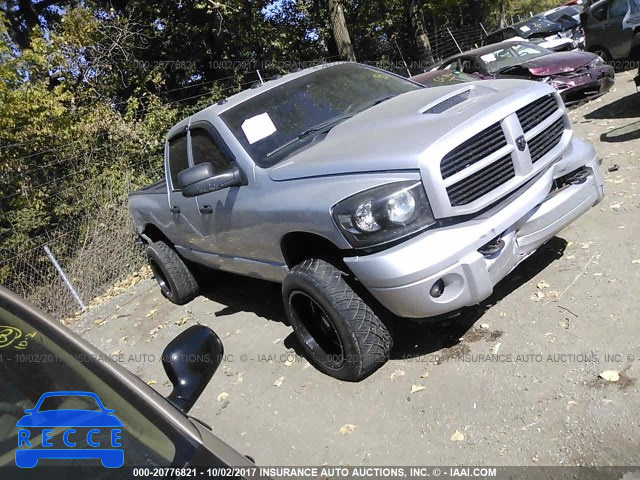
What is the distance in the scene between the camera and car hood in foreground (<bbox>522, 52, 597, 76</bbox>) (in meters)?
9.35

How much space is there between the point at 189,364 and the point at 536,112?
2.96m

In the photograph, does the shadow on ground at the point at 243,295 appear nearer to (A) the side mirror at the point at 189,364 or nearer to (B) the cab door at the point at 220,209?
(B) the cab door at the point at 220,209

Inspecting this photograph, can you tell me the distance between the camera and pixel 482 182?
3.44 metres

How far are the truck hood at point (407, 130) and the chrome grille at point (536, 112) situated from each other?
6 centimetres

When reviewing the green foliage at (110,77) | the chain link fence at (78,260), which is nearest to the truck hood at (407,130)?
the chain link fence at (78,260)

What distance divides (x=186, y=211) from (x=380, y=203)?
2672mm

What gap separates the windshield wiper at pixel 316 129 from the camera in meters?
4.31

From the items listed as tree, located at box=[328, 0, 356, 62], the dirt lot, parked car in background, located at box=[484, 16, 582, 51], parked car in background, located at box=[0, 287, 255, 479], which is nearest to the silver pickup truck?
the dirt lot

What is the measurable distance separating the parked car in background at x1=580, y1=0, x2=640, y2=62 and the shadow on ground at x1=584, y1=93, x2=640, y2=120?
2741 millimetres

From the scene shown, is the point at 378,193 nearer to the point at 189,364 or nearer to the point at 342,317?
the point at 342,317

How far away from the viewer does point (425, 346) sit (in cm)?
404

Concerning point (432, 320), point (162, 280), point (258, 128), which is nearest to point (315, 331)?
point (432, 320)

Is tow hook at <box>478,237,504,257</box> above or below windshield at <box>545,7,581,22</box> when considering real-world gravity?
above

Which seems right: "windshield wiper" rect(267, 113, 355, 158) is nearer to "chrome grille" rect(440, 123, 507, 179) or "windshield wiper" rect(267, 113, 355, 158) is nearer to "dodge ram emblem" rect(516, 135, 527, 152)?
"chrome grille" rect(440, 123, 507, 179)
